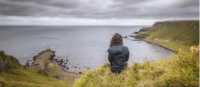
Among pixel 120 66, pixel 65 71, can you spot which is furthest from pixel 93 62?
pixel 65 71

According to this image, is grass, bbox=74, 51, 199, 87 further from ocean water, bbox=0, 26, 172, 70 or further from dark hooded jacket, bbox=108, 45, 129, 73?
ocean water, bbox=0, 26, 172, 70

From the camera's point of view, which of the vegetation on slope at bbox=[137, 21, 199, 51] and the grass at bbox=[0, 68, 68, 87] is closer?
the vegetation on slope at bbox=[137, 21, 199, 51]

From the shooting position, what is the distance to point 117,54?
18.3 ft

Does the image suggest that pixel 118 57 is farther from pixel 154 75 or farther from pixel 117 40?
pixel 154 75

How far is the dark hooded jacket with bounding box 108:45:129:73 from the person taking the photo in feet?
18.2

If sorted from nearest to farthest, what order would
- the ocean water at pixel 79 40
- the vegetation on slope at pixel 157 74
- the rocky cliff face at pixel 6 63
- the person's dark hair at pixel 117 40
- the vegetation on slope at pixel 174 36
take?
the vegetation on slope at pixel 157 74
the person's dark hair at pixel 117 40
the ocean water at pixel 79 40
the vegetation on slope at pixel 174 36
the rocky cliff face at pixel 6 63

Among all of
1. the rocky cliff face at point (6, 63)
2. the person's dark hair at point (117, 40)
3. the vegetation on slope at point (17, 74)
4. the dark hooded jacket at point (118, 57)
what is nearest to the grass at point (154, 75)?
the dark hooded jacket at point (118, 57)

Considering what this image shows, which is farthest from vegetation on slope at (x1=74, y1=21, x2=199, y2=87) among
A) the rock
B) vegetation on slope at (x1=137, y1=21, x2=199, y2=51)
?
the rock

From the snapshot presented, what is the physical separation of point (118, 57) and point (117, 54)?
0.05m

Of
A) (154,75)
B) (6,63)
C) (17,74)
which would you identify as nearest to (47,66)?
(6,63)

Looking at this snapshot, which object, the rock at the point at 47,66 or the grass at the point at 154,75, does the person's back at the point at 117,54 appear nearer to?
the grass at the point at 154,75

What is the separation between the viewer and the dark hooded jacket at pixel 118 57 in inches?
219

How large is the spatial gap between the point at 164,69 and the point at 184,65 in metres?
0.38

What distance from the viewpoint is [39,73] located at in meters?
39.8
